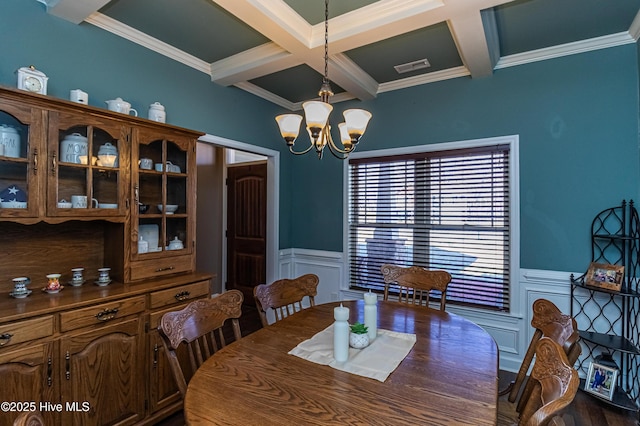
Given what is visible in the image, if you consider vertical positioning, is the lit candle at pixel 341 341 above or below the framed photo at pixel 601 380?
above

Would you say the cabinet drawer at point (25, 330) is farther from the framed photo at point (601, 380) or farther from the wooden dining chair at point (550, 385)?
the framed photo at point (601, 380)

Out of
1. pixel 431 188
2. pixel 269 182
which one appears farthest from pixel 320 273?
pixel 431 188

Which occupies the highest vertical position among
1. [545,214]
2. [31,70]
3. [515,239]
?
[31,70]

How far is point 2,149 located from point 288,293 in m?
1.81

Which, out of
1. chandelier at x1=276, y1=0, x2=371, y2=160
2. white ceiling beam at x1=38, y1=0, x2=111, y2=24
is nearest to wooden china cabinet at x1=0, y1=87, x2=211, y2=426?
white ceiling beam at x1=38, y1=0, x2=111, y2=24

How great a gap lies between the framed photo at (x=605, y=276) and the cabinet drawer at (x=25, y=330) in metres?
3.55

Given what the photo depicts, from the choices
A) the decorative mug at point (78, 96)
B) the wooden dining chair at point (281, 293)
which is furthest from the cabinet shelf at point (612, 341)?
the decorative mug at point (78, 96)

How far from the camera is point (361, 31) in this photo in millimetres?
2277

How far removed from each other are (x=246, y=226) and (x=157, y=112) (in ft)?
8.73

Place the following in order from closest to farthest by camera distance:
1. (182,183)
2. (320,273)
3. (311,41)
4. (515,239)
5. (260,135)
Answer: (311,41)
(182,183)
(515,239)
(260,135)
(320,273)

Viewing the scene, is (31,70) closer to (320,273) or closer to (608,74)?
(320,273)

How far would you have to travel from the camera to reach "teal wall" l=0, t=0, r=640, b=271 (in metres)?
2.20

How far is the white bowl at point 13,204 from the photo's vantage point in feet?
5.80

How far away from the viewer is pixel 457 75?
313cm
